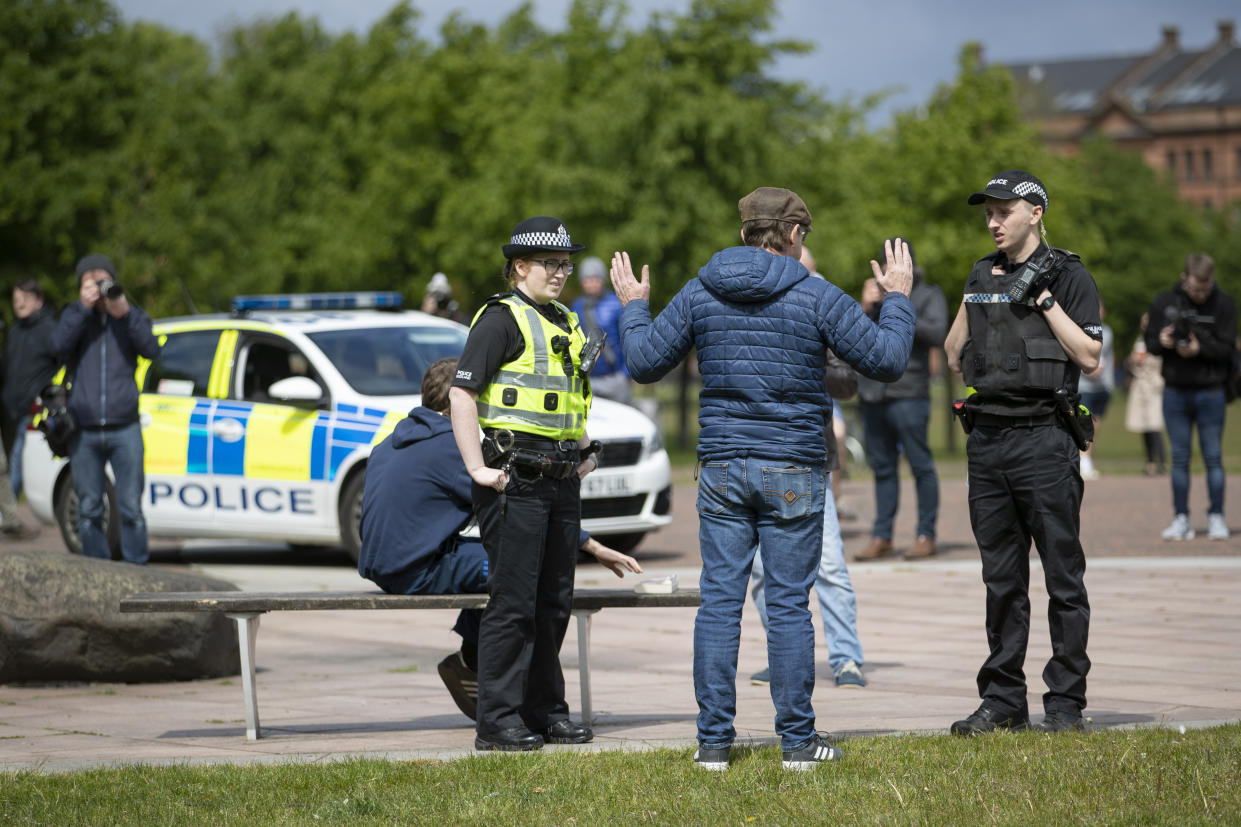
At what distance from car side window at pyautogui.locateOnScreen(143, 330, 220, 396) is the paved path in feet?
6.85

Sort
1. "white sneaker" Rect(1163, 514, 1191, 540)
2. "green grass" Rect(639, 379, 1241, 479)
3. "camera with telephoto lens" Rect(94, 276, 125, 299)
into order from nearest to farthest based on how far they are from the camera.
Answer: "camera with telephoto lens" Rect(94, 276, 125, 299) → "white sneaker" Rect(1163, 514, 1191, 540) → "green grass" Rect(639, 379, 1241, 479)

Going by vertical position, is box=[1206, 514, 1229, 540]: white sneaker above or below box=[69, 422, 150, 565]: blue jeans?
below

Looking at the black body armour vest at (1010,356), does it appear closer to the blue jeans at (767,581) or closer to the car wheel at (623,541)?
the blue jeans at (767,581)

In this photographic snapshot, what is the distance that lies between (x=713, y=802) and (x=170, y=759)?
2.14 meters

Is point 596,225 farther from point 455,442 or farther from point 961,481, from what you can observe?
point 455,442

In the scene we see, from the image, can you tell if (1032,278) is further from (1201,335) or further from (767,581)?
(1201,335)

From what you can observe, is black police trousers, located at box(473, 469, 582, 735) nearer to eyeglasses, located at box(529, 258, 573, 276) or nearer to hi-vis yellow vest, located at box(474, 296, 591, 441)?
hi-vis yellow vest, located at box(474, 296, 591, 441)

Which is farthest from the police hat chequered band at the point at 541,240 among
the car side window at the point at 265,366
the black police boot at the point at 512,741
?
the car side window at the point at 265,366

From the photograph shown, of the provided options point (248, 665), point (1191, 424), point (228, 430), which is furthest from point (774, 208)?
point (1191, 424)

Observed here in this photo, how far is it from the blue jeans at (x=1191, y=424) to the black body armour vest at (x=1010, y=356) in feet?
22.9

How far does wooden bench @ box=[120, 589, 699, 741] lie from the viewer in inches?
247

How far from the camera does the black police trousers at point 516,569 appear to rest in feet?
19.6

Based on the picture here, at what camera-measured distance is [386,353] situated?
12398 millimetres

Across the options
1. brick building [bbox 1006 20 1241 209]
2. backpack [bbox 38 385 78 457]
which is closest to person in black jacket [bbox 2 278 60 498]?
backpack [bbox 38 385 78 457]
